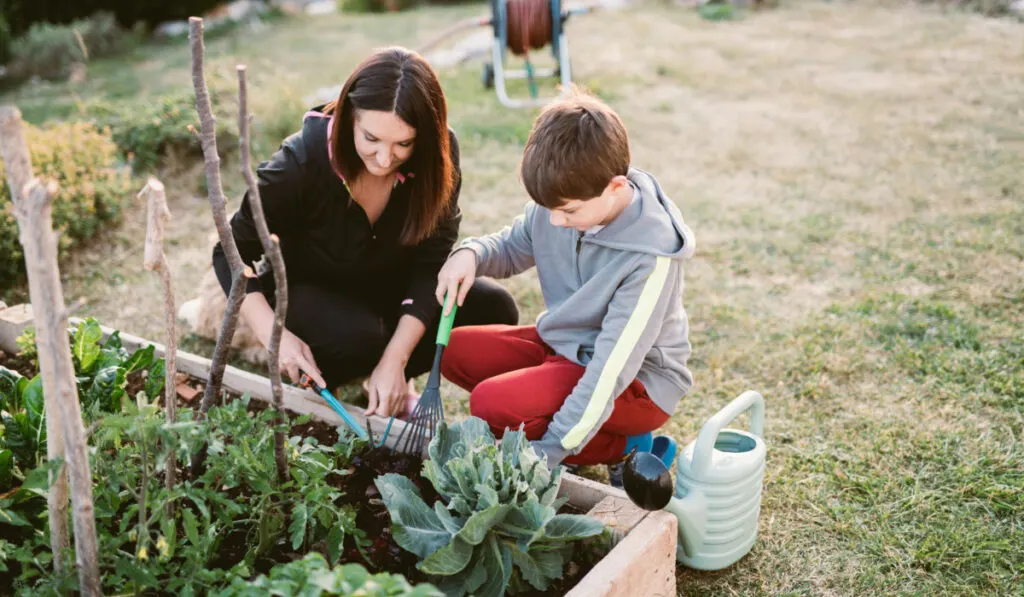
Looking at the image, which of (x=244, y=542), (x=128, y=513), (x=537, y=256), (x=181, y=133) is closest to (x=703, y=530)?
(x=537, y=256)

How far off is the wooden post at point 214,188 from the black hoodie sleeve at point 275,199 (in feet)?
2.32

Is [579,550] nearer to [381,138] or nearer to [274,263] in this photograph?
[274,263]

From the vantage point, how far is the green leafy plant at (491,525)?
1.52 meters

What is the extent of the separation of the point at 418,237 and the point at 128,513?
1132 millimetres

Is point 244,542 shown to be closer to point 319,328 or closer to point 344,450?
point 344,450

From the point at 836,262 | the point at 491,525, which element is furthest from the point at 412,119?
the point at 836,262

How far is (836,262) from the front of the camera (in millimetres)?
3430

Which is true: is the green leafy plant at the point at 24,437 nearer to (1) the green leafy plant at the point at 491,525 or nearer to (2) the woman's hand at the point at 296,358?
(2) the woman's hand at the point at 296,358

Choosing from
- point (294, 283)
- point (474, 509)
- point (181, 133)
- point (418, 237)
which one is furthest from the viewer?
point (181, 133)

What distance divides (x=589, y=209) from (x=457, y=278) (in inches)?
16.7

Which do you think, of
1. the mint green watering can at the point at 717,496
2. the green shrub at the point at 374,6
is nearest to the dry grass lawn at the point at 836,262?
the mint green watering can at the point at 717,496

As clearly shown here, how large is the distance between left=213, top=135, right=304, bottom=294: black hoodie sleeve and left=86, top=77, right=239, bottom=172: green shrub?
2.36 meters

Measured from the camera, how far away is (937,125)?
4.93m

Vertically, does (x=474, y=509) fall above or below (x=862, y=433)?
above
